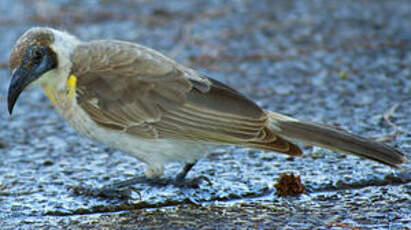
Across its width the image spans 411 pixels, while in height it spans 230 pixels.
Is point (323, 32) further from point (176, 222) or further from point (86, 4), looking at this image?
point (176, 222)

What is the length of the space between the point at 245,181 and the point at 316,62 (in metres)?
2.45

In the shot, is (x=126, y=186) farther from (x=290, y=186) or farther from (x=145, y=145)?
(x=290, y=186)

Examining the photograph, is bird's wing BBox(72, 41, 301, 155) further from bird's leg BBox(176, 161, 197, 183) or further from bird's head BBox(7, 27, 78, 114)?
bird's leg BBox(176, 161, 197, 183)

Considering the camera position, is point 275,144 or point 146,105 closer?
point 275,144

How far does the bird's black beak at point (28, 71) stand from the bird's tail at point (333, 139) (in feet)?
4.59

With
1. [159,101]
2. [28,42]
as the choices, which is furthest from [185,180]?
[28,42]

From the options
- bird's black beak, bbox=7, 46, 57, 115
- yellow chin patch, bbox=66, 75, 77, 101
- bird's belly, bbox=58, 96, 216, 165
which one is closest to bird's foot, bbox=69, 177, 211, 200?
bird's belly, bbox=58, 96, 216, 165

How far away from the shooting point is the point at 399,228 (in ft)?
11.8

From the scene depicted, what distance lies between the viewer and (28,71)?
14.1 ft

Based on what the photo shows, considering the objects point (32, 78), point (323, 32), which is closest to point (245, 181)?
point (32, 78)

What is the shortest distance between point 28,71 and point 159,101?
31.2 inches

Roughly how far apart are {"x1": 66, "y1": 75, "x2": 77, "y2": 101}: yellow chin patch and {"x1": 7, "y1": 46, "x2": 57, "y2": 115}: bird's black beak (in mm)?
146

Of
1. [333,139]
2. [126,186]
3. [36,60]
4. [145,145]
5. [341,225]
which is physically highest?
[333,139]

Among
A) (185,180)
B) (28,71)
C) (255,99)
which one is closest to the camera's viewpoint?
(28,71)
